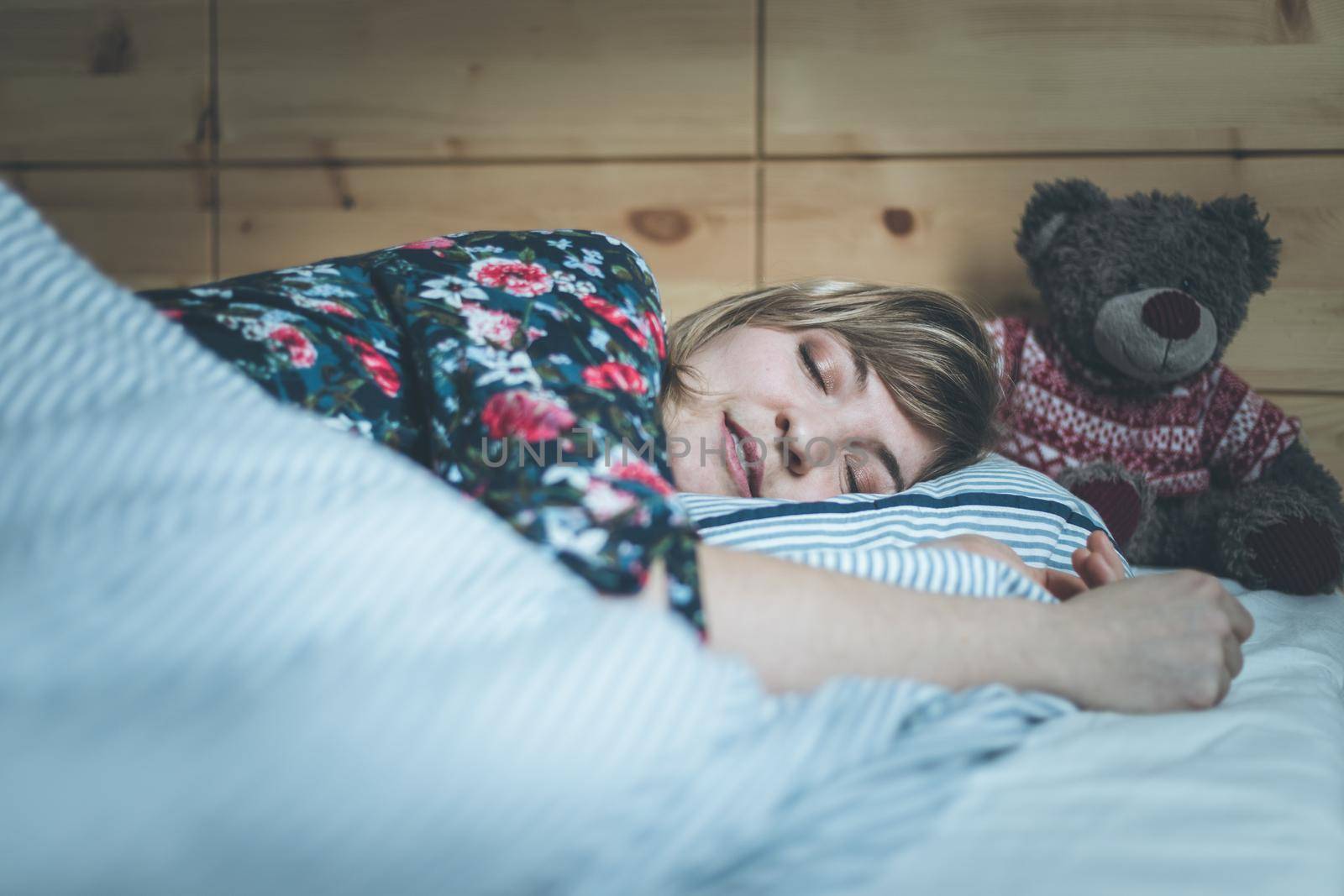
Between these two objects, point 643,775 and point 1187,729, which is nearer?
point 643,775

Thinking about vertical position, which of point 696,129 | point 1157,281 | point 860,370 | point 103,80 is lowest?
point 860,370

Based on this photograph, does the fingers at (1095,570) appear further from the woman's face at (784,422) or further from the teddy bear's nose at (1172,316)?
the teddy bear's nose at (1172,316)

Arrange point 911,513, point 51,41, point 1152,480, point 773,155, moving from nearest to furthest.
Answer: point 911,513, point 1152,480, point 773,155, point 51,41

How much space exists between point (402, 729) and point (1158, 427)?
3.64 feet

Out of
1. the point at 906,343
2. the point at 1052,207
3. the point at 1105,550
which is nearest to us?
the point at 1105,550

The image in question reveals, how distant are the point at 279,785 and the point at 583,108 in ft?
4.36

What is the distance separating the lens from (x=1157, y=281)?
3.59 ft

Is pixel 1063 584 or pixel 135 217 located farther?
pixel 135 217

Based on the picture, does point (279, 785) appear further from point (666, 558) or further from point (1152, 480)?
point (1152, 480)

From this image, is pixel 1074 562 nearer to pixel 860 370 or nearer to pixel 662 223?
pixel 860 370

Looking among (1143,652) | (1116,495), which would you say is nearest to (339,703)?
(1143,652)

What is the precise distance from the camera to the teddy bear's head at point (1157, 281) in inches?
42.1

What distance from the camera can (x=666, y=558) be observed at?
0.49 meters

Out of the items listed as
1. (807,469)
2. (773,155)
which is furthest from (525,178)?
(807,469)
